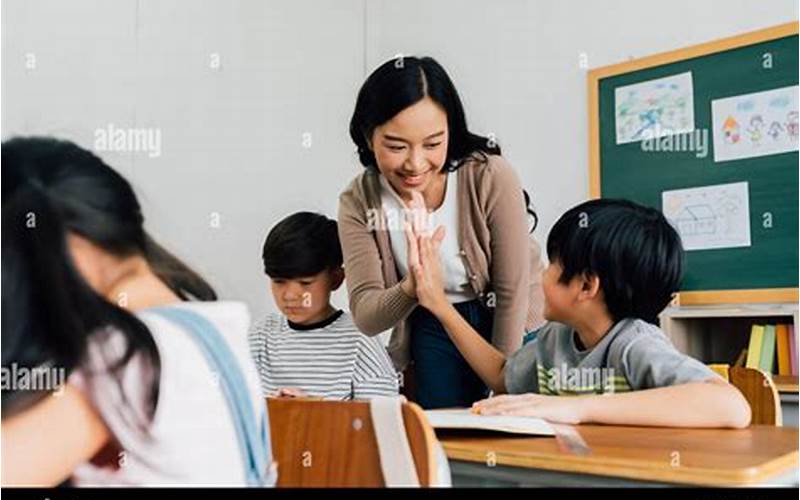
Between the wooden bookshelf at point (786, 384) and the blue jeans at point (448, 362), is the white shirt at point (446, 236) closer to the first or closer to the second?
the blue jeans at point (448, 362)

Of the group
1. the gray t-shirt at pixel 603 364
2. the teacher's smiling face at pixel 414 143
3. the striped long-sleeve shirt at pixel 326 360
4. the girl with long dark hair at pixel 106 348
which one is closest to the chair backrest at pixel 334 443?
the girl with long dark hair at pixel 106 348

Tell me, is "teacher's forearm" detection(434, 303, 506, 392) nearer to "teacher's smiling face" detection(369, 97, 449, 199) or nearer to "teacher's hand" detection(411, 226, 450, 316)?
"teacher's hand" detection(411, 226, 450, 316)

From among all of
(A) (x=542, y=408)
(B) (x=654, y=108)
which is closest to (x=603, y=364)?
(A) (x=542, y=408)

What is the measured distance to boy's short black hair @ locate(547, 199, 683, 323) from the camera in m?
1.25

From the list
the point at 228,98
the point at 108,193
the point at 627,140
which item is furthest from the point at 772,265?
the point at 108,193

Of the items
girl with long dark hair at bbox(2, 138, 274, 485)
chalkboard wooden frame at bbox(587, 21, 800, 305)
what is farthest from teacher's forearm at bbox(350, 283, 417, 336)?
chalkboard wooden frame at bbox(587, 21, 800, 305)

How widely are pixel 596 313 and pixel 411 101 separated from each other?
0.48 meters

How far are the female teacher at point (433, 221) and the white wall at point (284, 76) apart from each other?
28 cm

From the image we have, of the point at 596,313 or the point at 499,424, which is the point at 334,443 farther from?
the point at 596,313

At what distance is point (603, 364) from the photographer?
3.87ft

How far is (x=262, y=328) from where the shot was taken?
1876 mm

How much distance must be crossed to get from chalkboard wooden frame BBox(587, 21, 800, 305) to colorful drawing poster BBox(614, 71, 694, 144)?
0.20 ft

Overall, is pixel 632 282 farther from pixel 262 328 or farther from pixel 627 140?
pixel 627 140

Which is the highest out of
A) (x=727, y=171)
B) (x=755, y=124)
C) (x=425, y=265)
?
(x=755, y=124)
